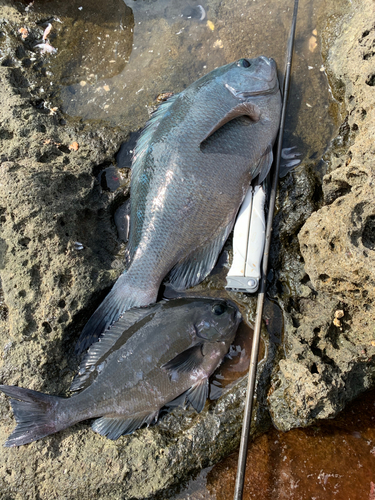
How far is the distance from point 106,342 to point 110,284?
0.44 meters

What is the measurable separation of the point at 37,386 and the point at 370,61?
3508mm

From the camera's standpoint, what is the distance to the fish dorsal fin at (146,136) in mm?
2946

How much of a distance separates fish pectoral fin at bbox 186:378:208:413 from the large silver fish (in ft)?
2.39

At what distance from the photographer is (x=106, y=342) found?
106 inches

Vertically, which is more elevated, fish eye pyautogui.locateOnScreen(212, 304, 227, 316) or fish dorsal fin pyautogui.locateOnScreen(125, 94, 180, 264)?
fish dorsal fin pyautogui.locateOnScreen(125, 94, 180, 264)

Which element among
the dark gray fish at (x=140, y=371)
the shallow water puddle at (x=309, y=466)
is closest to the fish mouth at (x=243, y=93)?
the dark gray fish at (x=140, y=371)

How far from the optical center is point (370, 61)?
2.77 meters

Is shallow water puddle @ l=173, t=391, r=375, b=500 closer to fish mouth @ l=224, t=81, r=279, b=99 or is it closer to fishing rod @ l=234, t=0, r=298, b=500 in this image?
fishing rod @ l=234, t=0, r=298, b=500

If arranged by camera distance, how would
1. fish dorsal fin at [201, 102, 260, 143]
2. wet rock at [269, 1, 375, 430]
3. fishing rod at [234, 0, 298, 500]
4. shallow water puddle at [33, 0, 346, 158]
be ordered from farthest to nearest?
shallow water puddle at [33, 0, 346, 158]
fish dorsal fin at [201, 102, 260, 143]
fishing rod at [234, 0, 298, 500]
wet rock at [269, 1, 375, 430]

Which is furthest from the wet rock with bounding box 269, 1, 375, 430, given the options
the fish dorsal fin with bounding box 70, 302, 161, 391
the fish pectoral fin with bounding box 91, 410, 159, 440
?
the fish dorsal fin with bounding box 70, 302, 161, 391

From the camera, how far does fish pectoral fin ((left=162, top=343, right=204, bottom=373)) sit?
2.62 metres

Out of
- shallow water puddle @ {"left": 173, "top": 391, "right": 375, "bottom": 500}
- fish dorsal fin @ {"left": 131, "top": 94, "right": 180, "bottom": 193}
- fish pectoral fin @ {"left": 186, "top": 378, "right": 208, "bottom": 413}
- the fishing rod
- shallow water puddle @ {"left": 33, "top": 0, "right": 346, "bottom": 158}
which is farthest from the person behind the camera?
shallow water puddle @ {"left": 33, "top": 0, "right": 346, "bottom": 158}

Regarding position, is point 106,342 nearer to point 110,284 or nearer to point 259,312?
point 110,284

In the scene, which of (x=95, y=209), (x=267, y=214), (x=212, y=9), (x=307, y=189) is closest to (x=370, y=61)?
(x=307, y=189)
